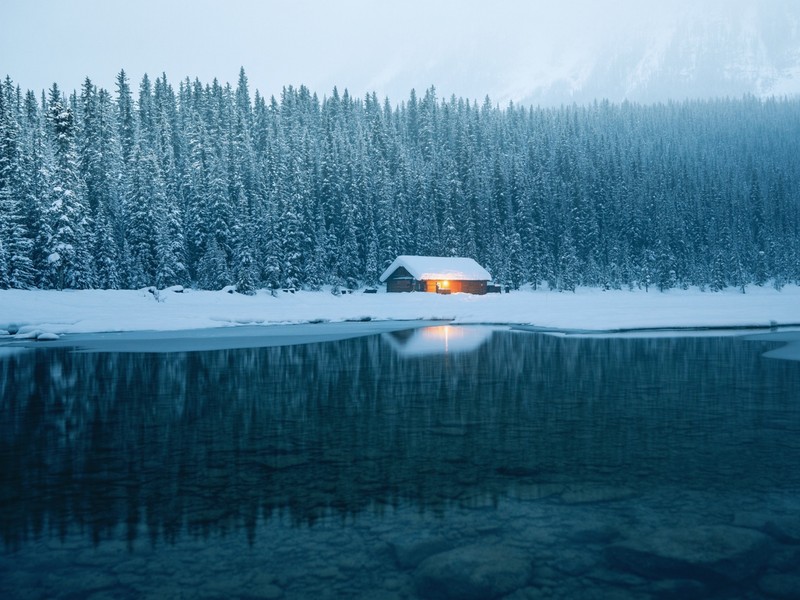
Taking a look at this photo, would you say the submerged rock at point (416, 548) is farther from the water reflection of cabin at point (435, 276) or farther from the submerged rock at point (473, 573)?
the water reflection of cabin at point (435, 276)

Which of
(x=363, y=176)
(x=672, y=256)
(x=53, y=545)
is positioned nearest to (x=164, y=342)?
(x=53, y=545)

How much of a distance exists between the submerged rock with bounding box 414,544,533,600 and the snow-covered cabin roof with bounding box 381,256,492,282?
62468mm

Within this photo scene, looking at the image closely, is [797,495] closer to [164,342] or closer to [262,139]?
[164,342]

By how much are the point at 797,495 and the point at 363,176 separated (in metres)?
75.7

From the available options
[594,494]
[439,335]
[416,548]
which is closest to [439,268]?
[439,335]

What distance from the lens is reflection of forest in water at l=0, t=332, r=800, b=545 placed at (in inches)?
310

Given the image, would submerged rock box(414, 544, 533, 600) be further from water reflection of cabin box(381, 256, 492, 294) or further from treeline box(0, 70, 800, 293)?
water reflection of cabin box(381, 256, 492, 294)

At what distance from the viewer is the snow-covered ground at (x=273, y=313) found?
37469 mm

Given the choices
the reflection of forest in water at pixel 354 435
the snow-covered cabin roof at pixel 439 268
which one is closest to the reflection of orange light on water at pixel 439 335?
the reflection of forest in water at pixel 354 435

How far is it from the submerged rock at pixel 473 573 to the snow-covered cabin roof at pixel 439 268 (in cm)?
6247

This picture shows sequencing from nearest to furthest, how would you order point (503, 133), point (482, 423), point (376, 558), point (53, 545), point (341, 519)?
1. point (376, 558)
2. point (53, 545)
3. point (341, 519)
4. point (482, 423)
5. point (503, 133)

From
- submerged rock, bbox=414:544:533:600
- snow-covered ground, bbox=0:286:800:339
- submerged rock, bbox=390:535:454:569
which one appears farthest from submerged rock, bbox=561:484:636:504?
snow-covered ground, bbox=0:286:800:339

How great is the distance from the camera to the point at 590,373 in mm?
18609

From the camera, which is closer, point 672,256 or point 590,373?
point 590,373
